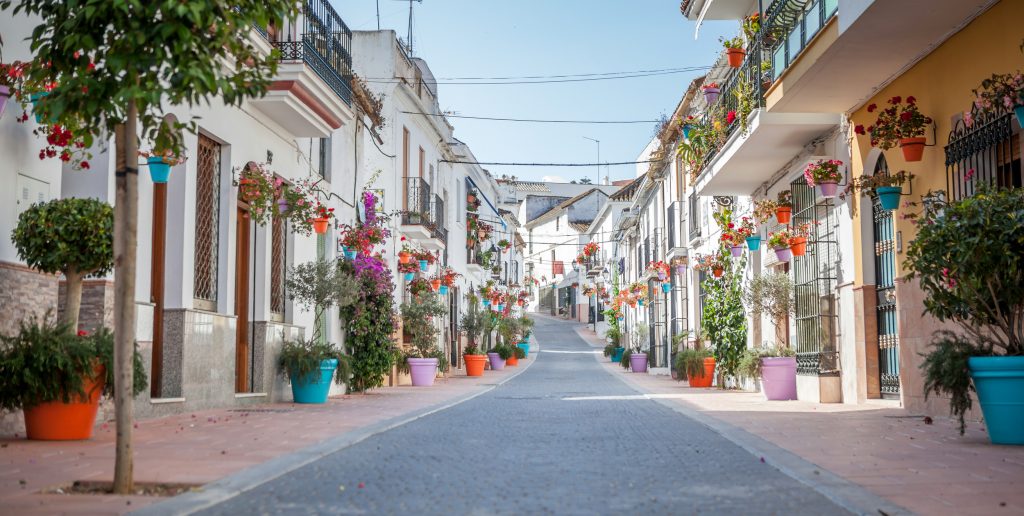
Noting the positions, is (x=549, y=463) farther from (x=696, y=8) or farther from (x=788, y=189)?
(x=696, y=8)

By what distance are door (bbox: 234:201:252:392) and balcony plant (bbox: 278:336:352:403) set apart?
0.68 m

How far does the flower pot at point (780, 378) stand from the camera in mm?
16562

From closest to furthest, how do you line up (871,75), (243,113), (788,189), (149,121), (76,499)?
1. (76,499)
2. (149,121)
3. (871,75)
4. (243,113)
5. (788,189)

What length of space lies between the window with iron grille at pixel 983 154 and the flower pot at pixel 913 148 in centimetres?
37

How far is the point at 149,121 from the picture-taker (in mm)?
6023

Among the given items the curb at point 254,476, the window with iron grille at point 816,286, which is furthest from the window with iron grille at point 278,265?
the window with iron grille at point 816,286

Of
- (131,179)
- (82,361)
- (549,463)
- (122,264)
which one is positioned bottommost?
(549,463)

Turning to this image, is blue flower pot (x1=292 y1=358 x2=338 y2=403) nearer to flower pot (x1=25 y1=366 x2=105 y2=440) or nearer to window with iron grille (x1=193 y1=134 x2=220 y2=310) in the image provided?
window with iron grille (x1=193 y1=134 x2=220 y2=310)

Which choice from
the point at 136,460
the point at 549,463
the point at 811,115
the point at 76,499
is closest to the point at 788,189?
the point at 811,115

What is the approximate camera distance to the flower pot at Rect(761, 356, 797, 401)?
652 inches

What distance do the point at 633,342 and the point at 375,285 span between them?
26250 millimetres

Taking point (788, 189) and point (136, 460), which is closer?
point (136, 460)

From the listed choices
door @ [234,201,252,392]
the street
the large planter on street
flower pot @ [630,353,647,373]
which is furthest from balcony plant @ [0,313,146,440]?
flower pot @ [630,353,647,373]

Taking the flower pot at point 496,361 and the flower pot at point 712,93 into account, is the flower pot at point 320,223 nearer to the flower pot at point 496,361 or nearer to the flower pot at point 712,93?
the flower pot at point 712,93
